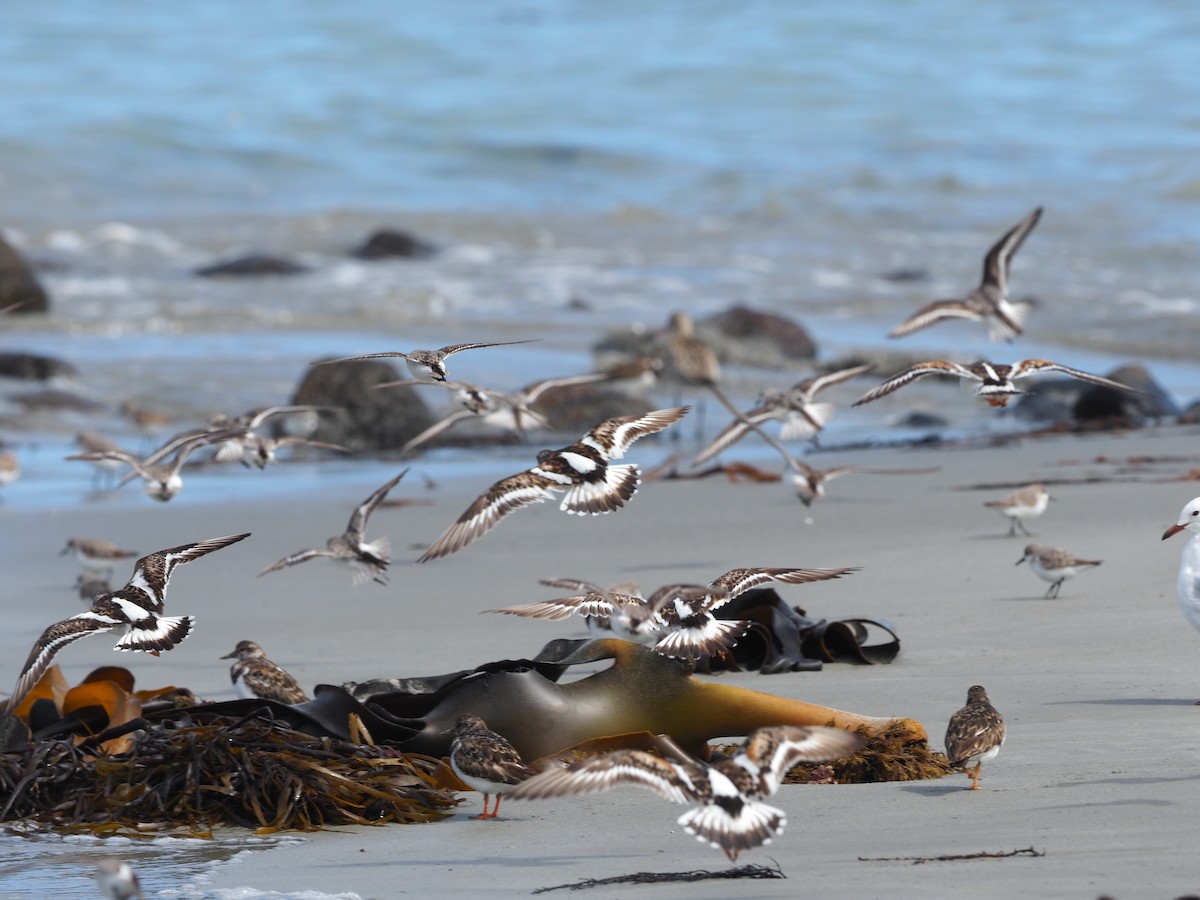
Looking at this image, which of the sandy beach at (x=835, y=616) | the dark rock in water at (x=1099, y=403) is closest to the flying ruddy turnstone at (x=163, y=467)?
the sandy beach at (x=835, y=616)

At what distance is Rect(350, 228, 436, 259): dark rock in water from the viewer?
2583 centimetres

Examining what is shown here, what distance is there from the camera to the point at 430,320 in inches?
781

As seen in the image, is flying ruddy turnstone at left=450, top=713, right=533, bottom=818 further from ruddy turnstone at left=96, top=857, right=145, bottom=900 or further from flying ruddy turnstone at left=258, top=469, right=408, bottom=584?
flying ruddy turnstone at left=258, top=469, right=408, bottom=584

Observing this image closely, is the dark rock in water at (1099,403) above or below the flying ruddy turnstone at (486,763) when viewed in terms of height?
below

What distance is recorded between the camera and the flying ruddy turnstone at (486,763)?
406cm

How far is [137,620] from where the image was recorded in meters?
4.99

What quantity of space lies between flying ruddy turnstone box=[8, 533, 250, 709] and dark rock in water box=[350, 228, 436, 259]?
2097cm

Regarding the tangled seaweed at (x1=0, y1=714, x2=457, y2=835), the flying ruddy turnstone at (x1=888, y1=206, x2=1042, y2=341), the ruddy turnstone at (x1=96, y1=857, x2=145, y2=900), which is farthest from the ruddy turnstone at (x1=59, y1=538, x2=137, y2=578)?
the ruddy turnstone at (x1=96, y1=857, x2=145, y2=900)

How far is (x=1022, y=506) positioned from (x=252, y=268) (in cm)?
1759

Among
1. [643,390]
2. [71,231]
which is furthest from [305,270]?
[643,390]

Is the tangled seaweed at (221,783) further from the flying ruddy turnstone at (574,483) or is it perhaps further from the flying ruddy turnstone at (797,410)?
the flying ruddy turnstone at (797,410)

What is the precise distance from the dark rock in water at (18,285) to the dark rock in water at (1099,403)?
11471 millimetres

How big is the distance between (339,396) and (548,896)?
10.3 meters

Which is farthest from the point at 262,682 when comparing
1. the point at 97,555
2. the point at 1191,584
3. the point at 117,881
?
the point at 97,555
